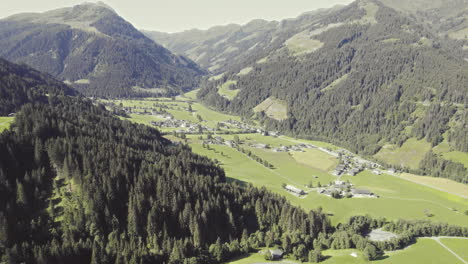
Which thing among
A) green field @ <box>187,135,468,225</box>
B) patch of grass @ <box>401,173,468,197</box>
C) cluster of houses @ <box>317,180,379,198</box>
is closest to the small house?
cluster of houses @ <box>317,180,379,198</box>

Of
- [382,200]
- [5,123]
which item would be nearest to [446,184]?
[382,200]

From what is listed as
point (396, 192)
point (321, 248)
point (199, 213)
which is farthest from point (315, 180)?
point (199, 213)

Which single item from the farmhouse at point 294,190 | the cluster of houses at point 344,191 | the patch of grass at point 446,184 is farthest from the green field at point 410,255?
the patch of grass at point 446,184

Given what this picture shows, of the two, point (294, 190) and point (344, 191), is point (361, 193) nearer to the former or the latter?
point (344, 191)

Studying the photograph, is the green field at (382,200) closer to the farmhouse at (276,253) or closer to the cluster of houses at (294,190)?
the cluster of houses at (294,190)

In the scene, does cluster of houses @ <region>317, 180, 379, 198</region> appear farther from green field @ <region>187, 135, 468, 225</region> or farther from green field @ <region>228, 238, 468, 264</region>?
green field @ <region>228, 238, 468, 264</region>

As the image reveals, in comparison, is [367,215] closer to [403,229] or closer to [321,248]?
[403,229]
